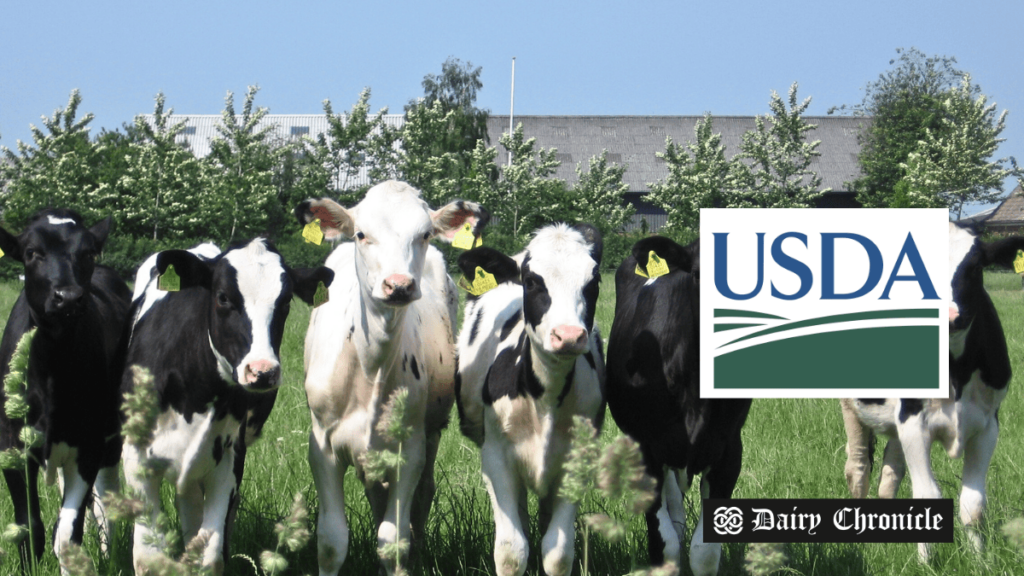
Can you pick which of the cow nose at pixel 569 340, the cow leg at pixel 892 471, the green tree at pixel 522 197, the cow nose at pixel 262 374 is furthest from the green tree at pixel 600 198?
the cow nose at pixel 262 374

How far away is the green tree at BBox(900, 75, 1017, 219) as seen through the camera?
39.3 metres

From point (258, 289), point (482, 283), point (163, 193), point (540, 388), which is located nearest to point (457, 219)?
point (482, 283)

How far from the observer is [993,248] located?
217 inches

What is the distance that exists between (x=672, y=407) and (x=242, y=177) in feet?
106

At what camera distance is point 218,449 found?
4.57 metres

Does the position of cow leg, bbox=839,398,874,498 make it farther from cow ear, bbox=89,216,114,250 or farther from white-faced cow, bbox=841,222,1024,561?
cow ear, bbox=89,216,114,250

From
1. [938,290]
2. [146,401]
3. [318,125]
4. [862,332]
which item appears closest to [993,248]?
[938,290]

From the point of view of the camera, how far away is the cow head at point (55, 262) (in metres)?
4.54

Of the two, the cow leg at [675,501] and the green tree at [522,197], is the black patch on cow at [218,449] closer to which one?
the cow leg at [675,501]

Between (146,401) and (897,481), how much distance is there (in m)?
5.31

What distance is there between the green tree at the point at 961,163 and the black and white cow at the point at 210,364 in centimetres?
3795

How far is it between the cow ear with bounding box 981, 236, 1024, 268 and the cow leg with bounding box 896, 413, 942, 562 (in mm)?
1076

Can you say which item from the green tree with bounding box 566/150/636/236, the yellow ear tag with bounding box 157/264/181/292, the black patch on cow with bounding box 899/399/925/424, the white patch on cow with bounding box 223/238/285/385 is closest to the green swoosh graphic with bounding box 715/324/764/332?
the black patch on cow with bounding box 899/399/925/424

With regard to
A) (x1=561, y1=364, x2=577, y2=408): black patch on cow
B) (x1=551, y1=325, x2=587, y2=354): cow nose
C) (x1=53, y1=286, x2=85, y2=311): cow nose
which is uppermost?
(x1=53, y1=286, x2=85, y2=311): cow nose
